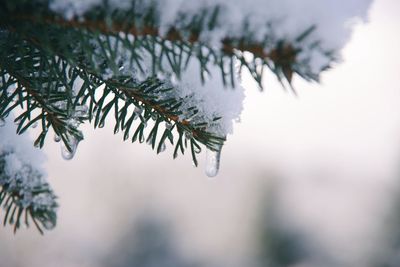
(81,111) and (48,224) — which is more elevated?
(81,111)

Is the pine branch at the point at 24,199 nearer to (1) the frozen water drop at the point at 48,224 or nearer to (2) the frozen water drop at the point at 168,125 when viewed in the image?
(1) the frozen water drop at the point at 48,224

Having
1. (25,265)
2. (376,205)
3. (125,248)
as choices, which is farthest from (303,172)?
(25,265)

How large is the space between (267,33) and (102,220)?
12.4 m

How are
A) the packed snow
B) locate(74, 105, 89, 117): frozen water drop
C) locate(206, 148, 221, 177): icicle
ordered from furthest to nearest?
locate(206, 148, 221, 177): icicle → locate(74, 105, 89, 117): frozen water drop → the packed snow

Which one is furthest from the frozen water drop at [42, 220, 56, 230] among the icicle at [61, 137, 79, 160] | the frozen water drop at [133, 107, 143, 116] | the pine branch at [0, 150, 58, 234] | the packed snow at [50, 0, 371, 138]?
the packed snow at [50, 0, 371, 138]

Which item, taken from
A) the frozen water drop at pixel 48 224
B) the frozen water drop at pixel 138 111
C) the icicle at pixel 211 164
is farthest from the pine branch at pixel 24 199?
the icicle at pixel 211 164

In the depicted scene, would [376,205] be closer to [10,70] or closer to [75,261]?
[75,261]

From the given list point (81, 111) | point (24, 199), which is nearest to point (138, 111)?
point (81, 111)

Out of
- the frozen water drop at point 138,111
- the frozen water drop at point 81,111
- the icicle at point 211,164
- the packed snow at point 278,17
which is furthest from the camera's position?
the icicle at point 211,164

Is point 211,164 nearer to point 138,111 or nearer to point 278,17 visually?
point 138,111

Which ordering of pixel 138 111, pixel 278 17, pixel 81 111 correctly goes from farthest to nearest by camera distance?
pixel 81 111
pixel 138 111
pixel 278 17

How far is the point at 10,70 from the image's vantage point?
0.76m

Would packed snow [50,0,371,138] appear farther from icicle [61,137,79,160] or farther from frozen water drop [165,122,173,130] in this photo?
icicle [61,137,79,160]

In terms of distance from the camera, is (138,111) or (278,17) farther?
(138,111)
